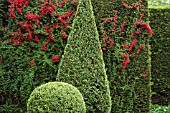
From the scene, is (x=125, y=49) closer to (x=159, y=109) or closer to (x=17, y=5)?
(x=159, y=109)

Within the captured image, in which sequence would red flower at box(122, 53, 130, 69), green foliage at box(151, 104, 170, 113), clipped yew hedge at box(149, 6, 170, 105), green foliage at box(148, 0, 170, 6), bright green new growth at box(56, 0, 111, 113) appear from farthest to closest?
green foliage at box(148, 0, 170, 6) < clipped yew hedge at box(149, 6, 170, 105) < green foliage at box(151, 104, 170, 113) < red flower at box(122, 53, 130, 69) < bright green new growth at box(56, 0, 111, 113)

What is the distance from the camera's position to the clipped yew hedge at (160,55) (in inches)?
358

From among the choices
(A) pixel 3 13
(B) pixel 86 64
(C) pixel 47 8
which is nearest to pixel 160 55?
(B) pixel 86 64

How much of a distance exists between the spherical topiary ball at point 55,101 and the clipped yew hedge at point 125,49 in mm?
1705

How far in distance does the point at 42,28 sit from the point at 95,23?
1.09 m

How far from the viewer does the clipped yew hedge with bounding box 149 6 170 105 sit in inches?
358

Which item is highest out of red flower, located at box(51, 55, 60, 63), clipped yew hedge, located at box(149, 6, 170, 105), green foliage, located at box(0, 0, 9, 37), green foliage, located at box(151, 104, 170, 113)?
green foliage, located at box(0, 0, 9, 37)

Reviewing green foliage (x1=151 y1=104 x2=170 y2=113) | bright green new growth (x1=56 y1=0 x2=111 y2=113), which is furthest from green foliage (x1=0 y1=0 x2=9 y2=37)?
green foliage (x1=151 y1=104 x2=170 y2=113)

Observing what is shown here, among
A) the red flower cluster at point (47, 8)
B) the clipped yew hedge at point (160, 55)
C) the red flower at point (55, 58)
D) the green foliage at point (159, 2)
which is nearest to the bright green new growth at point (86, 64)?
the red flower at point (55, 58)

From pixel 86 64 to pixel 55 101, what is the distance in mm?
1304

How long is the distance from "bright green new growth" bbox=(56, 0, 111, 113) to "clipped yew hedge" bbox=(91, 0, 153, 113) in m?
0.56

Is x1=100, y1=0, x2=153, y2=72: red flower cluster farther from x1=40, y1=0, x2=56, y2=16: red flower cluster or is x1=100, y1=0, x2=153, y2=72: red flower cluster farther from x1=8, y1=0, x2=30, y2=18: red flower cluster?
x1=8, y1=0, x2=30, y2=18: red flower cluster

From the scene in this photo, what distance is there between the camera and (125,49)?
302 inches

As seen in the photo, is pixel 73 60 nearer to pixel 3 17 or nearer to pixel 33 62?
pixel 33 62
